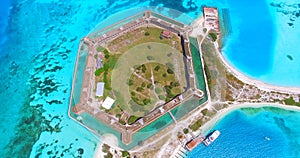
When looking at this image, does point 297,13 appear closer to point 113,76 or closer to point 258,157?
point 258,157

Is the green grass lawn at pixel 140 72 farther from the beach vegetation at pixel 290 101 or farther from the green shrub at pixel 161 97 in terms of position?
the beach vegetation at pixel 290 101

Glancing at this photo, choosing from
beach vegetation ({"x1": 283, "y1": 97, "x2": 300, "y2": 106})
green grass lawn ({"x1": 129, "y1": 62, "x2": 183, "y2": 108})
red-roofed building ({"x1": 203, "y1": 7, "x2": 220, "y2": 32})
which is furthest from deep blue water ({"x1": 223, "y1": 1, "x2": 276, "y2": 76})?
green grass lawn ({"x1": 129, "y1": 62, "x2": 183, "y2": 108})

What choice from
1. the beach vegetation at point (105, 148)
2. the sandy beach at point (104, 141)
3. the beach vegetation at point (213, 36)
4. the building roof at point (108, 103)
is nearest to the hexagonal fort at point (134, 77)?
the building roof at point (108, 103)

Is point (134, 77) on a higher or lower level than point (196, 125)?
higher

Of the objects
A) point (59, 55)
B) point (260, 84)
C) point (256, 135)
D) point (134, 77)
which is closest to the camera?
point (256, 135)

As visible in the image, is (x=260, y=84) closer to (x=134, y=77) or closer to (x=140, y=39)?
(x=134, y=77)

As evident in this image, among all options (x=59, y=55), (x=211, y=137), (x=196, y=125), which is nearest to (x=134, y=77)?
(x=196, y=125)

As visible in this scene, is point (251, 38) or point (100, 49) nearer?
point (100, 49)
